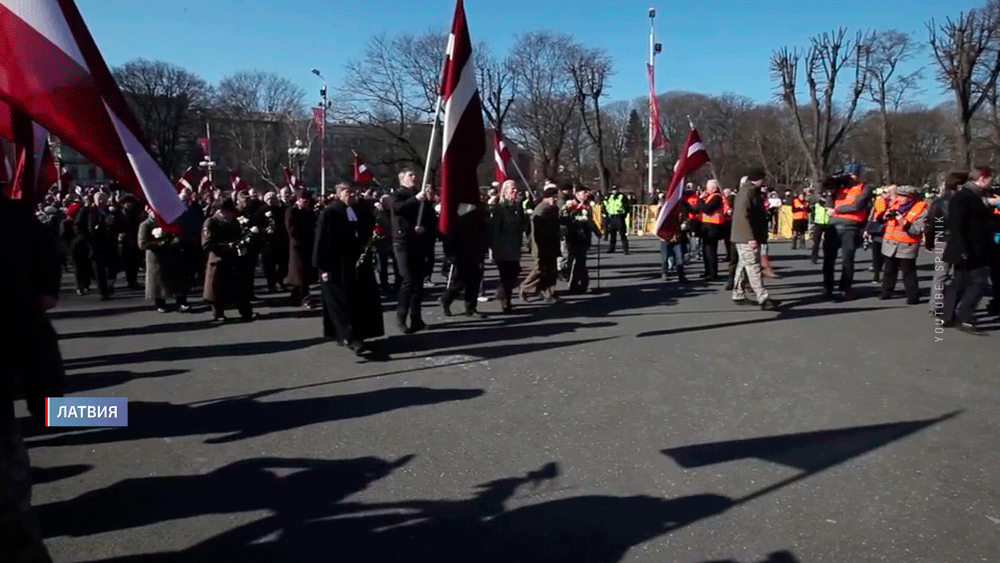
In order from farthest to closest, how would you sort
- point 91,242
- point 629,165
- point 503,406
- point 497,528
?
point 629,165
point 91,242
point 503,406
point 497,528

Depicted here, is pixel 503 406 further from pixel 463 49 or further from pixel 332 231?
pixel 463 49

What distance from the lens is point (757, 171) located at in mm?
11852

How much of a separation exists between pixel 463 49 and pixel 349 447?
463 centimetres

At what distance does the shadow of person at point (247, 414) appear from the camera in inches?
240

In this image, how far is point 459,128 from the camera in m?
→ 8.48

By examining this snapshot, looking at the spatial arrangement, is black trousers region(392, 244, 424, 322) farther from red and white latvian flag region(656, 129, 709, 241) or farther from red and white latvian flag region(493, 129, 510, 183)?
red and white latvian flag region(493, 129, 510, 183)

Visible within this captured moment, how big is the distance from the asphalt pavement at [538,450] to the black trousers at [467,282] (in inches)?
58.9

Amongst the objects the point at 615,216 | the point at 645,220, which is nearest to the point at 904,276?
the point at 615,216

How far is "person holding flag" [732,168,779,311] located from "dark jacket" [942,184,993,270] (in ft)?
8.55

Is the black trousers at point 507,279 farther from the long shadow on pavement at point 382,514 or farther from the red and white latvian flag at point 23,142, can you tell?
the red and white latvian flag at point 23,142

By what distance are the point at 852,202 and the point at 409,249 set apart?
21.4 ft

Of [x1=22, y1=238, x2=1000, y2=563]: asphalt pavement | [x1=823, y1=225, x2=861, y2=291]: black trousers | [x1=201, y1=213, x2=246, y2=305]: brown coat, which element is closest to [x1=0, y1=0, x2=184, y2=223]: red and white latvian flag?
[x1=22, y1=238, x2=1000, y2=563]: asphalt pavement

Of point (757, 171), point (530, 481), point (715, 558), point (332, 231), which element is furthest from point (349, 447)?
point (757, 171)

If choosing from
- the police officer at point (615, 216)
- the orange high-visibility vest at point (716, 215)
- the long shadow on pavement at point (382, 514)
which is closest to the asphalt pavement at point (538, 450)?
the long shadow on pavement at point (382, 514)
